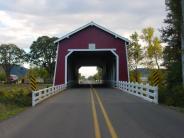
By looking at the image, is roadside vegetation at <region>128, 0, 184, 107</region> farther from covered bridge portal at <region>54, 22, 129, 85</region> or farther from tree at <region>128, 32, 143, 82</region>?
tree at <region>128, 32, 143, 82</region>

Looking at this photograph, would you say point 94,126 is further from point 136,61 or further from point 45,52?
point 45,52

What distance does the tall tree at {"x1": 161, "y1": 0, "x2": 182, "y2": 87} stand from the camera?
88.3ft

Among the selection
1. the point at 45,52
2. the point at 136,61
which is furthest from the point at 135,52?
the point at 45,52

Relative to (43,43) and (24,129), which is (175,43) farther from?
(43,43)

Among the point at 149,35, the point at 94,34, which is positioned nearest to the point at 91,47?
the point at 94,34

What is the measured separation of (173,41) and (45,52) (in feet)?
267

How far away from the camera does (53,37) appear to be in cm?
11325

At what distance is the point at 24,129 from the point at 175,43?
851 inches

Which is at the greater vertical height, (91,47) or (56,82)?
(91,47)

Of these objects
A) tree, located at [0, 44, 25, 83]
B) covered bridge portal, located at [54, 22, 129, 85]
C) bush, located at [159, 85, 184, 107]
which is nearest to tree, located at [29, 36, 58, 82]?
tree, located at [0, 44, 25, 83]

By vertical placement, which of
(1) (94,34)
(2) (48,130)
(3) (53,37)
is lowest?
(2) (48,130)

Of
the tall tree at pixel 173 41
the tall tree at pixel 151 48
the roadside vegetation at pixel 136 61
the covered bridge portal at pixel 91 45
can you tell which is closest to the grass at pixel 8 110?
the roadside vegetation at pixel 136 61

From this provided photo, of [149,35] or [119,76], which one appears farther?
Answer: [149,35]

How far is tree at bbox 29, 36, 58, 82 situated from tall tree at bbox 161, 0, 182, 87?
7652 cm
